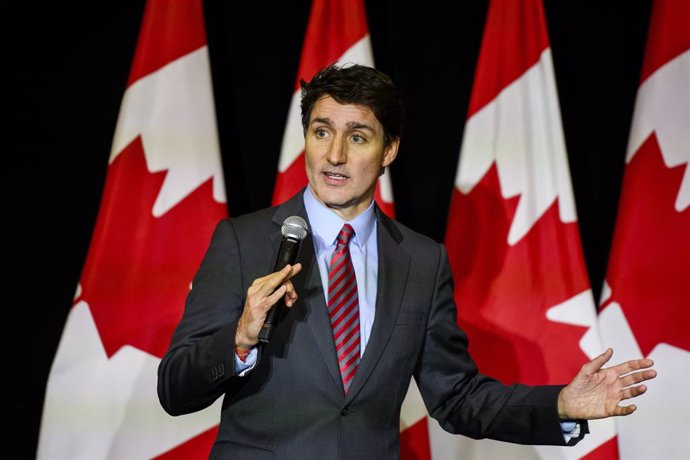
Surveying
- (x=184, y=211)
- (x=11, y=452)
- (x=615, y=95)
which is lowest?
(x=11, y=452)

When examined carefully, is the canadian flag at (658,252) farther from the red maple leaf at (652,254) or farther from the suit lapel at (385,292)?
the suit lapel at (385,292)

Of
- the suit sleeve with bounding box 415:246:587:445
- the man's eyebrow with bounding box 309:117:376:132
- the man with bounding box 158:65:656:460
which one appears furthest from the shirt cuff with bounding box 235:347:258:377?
the man's eyebrow with bounding box 309:117:376:132

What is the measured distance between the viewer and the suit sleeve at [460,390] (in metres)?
2.08

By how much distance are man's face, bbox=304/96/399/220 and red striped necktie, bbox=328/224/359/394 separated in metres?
0.16

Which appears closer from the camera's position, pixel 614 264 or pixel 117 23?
pixel 614 264

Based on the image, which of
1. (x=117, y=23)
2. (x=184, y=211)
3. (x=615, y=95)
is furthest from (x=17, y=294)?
(x=615, y=95)

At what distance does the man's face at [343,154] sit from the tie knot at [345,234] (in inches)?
2.7

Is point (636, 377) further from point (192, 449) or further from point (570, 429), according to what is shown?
point (192, 449)

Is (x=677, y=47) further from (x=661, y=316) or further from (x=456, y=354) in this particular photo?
(x=456, y=354)

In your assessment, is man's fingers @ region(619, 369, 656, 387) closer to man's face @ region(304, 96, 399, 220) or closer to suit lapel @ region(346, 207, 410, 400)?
suit lapel @ region(346, 207, 410, 400)

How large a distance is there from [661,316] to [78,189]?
2.27 metres

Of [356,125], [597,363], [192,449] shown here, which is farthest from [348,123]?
[192,449]

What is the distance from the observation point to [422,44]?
3.64 meters

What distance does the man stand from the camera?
1896mm
